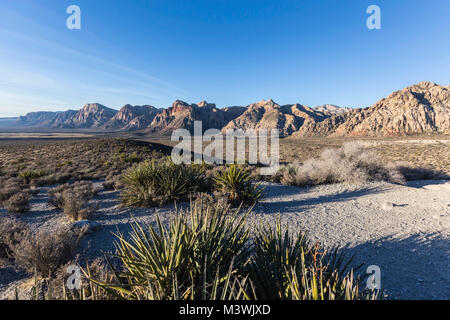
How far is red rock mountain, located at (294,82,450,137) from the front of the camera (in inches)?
2608

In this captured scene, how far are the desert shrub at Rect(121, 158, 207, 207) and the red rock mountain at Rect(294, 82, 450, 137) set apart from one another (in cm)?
8340

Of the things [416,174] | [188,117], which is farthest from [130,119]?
[416,174]

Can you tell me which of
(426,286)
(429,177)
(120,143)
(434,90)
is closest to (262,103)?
(434,90)

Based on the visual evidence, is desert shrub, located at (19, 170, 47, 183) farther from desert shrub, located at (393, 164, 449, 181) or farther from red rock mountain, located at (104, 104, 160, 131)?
red rock mountain, located at (104, 104, 160, 131)

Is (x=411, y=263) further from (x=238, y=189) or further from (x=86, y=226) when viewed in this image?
(x=86, y=226)

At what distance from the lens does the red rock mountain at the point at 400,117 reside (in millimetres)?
66250

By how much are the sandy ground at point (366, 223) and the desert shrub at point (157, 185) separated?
38 centimetres

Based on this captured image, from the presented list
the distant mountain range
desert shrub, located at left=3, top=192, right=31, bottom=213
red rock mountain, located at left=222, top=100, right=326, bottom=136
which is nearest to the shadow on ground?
desert shrub, located at left=3, top=192, right=31, bottom=213

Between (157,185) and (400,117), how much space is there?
3669 inches

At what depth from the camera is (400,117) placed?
71188mm

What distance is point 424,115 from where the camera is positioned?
67.5 metres

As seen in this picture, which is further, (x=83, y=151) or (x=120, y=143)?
(x=120, y=143)
